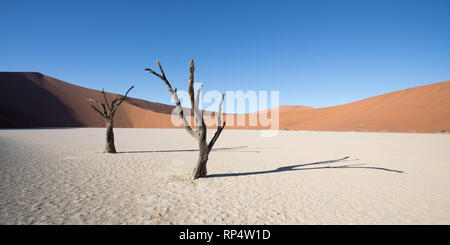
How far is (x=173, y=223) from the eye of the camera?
351 cm

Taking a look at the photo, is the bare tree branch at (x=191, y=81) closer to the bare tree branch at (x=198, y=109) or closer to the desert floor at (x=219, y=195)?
the bare tree branch at (x=198, y=109)

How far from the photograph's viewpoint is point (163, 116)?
60.3 m

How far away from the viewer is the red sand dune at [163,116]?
35719 millimetres

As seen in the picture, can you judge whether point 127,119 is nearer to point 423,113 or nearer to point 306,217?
point 306,217

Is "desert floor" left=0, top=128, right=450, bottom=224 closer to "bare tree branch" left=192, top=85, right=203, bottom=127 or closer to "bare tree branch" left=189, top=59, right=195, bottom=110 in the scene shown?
"bare tree branch" left=192, top=85, right=203, bottom=127

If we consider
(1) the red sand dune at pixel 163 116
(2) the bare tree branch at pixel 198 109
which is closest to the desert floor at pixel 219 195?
(2) the bare tree branch at pixel 198 109

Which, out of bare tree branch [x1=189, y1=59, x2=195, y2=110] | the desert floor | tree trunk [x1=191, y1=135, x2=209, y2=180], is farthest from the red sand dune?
bare tree branch [x1=189, y1=59, x2=195, y2=110]

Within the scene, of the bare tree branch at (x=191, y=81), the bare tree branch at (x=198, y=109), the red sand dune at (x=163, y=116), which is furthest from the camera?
the red sand dune at (x=163, y=116)

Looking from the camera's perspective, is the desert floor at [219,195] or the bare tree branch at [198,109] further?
the bare tree branch at [198,109]

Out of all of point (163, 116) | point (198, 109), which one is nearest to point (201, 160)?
point (198, 109)

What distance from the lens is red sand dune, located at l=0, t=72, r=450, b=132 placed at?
117ft

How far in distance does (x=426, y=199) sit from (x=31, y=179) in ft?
35.2

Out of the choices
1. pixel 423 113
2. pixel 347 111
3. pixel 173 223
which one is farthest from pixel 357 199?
pixel 347 111

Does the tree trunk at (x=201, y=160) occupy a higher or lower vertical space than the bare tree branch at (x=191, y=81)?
lower
